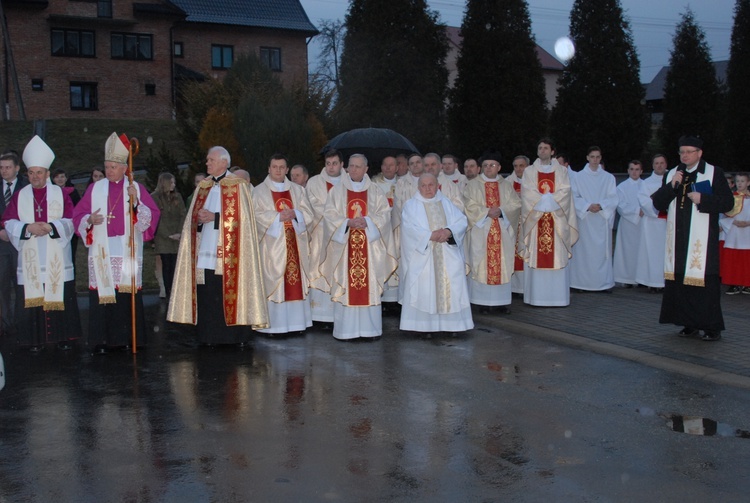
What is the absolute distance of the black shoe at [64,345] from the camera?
9.39m

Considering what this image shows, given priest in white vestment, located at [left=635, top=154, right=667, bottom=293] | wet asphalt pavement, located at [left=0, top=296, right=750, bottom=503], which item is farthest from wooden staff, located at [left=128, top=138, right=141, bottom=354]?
priest in white vestment, located at [left=635, top=154, right=667, bottom=293]

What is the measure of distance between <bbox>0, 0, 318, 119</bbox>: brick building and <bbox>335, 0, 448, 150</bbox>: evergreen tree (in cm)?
661

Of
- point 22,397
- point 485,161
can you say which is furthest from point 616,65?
point 22,397

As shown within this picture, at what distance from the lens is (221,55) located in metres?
43.6

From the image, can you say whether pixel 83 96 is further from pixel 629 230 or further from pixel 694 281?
pixel 694 281

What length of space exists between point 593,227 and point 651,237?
89 cm

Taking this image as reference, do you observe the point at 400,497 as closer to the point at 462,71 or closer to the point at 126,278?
the point at 126,278

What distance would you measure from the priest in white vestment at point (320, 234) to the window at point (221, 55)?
3444cm

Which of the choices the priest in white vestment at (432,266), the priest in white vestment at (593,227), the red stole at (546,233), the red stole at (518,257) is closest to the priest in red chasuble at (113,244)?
the priest in white vestment at (432,266)

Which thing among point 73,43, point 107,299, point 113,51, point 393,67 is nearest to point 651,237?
point 107,299

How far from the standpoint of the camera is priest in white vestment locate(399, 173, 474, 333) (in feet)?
32.0

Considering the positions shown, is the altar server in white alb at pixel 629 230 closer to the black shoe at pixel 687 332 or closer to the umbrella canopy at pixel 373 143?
the umbrella canopy at pixel 373 143

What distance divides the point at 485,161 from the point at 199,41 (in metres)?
34.1

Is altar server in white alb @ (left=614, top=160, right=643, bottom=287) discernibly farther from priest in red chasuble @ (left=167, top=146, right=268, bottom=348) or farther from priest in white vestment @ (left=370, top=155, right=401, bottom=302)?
priest in red chasuble @ (left=167, top=146, right=268, bottom=348)
